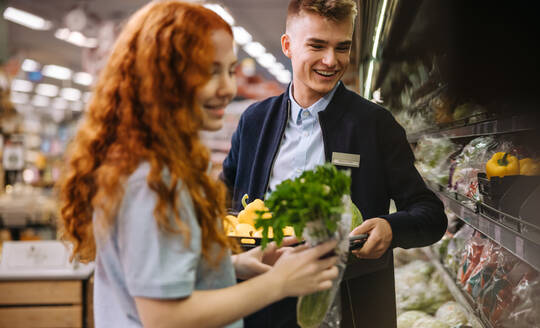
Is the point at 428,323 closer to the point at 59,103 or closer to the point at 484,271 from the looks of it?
the point at 484,271

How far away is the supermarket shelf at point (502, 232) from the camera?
120 centimetres

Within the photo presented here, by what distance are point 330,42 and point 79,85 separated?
65.6ft

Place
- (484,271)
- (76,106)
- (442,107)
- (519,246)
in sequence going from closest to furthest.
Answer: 1. (519,246)
2. (484,271)
3. (442,107)
4. (76,106)

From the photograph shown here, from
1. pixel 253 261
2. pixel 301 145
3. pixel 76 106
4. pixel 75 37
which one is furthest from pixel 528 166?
pixel 76 106

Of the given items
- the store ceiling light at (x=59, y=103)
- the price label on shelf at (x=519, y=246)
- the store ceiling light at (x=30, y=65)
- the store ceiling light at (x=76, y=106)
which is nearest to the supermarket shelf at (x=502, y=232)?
the price label on shelf at (x=519, y=246)

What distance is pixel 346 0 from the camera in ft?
5.76

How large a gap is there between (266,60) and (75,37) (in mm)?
5058

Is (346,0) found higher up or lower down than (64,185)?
higher up

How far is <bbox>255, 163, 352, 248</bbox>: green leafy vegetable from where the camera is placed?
1.05m

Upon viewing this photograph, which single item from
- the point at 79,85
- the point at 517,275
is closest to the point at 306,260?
the point at 517,275

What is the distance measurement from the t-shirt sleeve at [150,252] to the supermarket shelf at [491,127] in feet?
3.33

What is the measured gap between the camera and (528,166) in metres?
1.77

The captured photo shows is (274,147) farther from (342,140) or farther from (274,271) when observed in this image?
(274,271)

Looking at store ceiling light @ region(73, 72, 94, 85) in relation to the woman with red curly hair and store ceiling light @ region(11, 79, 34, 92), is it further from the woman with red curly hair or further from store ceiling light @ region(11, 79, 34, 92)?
the woman with red curly hair
